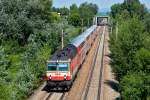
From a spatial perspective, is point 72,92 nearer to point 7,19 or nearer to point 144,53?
point 144,53

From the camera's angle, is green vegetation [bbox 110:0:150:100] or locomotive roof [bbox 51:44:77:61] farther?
locomotive roof [bbox 51:44:77:61]

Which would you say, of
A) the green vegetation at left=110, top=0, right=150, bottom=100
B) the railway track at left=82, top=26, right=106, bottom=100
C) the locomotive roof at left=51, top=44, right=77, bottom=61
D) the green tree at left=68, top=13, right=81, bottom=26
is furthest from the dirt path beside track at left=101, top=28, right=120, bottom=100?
the green tree at left=68, top=13, right=81, bottom=26

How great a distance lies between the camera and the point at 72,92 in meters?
38.2

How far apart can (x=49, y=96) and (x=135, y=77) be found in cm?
982

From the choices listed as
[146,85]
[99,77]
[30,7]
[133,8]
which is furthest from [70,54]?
[133,8]

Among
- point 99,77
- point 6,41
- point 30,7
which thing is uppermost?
point 30,7

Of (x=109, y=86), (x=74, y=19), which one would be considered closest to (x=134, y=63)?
(x=109, y=86)

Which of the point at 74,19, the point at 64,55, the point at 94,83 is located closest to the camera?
the point at 64,55

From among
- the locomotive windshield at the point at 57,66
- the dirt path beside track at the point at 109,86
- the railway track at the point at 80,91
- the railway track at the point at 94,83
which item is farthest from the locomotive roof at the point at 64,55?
the dirt path beside track at the point at 109,86

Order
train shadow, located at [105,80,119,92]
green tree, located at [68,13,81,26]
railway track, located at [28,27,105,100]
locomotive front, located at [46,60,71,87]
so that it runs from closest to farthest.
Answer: railway track, located at [28,27,105,100]
locomotive front, located at [46,60,71,87]
train shadow, located at [105,80,119,92]
green tree, located at [68,13,81,26]

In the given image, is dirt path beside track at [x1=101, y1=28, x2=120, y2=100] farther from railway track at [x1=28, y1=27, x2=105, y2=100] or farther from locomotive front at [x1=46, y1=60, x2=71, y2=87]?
locomotive front at [x1=46, y1=60, x2=71, y2=87]

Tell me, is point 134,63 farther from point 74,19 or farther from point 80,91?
point 74,19

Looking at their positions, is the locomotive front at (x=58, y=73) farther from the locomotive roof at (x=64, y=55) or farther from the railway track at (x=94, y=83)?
the railway track at (x=94, y=83)

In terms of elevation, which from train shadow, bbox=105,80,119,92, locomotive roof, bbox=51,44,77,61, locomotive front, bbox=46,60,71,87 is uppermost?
locomotive roof, bbox=51,44,77,61
